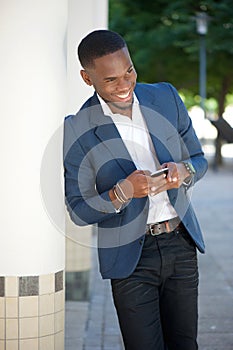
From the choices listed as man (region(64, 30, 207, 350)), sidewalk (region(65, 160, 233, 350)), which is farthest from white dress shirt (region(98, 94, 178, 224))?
sidewalk (region(65, 160, 233, 350))

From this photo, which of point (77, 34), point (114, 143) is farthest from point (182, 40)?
point (114, 143)

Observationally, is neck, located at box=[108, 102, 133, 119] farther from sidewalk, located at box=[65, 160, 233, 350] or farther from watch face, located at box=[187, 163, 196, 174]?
sidewalk, located at box=[65, 160, 233, 350]

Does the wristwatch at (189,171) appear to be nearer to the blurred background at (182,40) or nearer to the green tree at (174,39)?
the blurred background at (182,40)

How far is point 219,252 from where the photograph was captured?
1087 cm

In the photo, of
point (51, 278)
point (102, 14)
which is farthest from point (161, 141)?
point (102, 14)

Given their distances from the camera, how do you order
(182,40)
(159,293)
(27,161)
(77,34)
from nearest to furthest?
(159,293) < (27,161) < (77,34) < (182,40)

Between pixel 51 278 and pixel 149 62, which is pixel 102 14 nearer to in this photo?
pixel 51 278

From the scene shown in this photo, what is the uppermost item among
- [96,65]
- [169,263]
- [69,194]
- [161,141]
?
[96,65]

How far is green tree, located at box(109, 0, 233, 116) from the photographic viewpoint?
24.3 meters

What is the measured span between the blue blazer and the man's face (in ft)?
0.44

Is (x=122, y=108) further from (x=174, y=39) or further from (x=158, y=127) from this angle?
(x=174, y=39)

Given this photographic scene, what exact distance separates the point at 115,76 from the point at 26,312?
1284mm

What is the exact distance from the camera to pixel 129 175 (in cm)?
339

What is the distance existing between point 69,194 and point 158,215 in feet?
1.29
